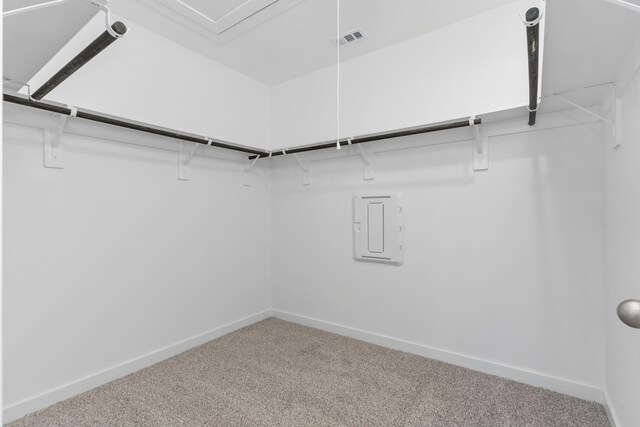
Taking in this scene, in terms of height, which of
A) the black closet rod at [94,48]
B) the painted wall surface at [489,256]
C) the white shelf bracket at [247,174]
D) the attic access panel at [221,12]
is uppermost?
the attic access panel at [221,12]

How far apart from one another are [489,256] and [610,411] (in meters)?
1.05

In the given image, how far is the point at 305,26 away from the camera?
2.49 m

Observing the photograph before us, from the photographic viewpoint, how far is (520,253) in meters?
2.29

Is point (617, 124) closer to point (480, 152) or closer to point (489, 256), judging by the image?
point (480, 152)

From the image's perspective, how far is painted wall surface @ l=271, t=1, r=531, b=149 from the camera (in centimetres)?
228

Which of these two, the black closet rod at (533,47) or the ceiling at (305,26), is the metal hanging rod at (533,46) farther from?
the ceiling at (305,26)

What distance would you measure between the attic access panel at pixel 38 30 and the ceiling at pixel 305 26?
0.86 m

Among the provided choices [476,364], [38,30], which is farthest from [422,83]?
[38,30]

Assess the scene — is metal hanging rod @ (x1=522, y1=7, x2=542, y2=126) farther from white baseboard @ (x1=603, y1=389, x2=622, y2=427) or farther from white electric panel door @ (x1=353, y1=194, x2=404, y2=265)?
white baseboard @ (x1=603, y1=389, x2=622, y2=427)

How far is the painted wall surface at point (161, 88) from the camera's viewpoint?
2.19m

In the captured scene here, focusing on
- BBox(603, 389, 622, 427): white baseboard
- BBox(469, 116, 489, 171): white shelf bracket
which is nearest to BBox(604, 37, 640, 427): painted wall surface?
BBox(603, 389, 622, 427): white baseboard

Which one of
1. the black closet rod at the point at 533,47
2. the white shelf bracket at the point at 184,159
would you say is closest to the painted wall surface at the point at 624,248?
the black closet rod at the point at 533,47

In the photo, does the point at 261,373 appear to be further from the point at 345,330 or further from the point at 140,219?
the point at 140,219

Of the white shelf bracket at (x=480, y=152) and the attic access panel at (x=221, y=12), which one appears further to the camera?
the white shelf bracket at (x=480, y=152)
